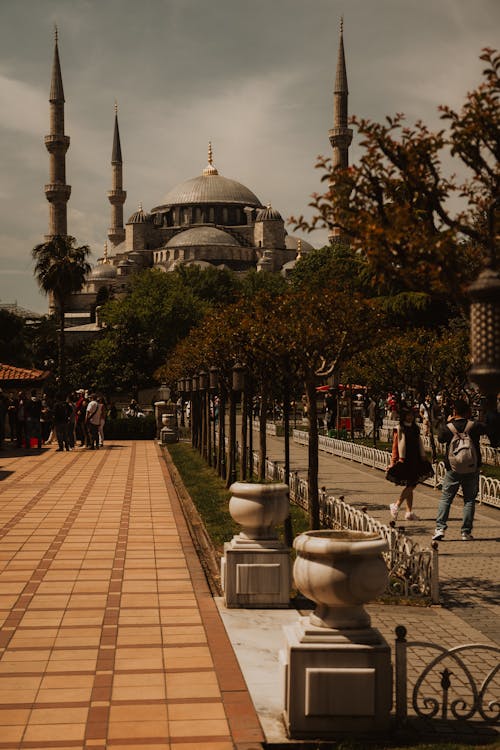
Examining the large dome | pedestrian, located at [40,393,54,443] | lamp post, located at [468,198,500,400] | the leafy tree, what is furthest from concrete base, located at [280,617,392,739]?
the large dome

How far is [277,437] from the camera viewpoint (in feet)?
116

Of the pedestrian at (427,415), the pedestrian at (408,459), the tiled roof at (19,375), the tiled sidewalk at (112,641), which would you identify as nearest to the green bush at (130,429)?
the tiled roof at (19,375)

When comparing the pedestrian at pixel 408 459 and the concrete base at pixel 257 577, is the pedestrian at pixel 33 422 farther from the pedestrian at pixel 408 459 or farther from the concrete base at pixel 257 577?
the concrete base at pixel 257 577

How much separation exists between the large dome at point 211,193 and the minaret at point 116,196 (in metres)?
6.61

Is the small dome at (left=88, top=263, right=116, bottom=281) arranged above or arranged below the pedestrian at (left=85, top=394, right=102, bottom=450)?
above

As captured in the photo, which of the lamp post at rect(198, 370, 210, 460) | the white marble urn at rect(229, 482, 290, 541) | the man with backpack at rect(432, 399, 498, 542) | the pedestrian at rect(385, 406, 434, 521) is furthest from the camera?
the lamp post at rect(198, 370, 210, 460)

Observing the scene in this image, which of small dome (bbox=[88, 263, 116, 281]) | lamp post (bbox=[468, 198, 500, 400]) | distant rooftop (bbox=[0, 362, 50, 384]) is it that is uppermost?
small dome (bbox=[88, 263, 116, 281])

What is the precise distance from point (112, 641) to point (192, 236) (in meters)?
117

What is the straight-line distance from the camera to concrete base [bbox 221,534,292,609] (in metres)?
7.97

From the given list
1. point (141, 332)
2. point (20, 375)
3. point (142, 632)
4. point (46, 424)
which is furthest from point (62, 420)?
point (141, 332)

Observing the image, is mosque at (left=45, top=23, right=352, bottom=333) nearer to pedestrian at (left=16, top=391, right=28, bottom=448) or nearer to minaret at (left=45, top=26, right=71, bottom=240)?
minaret at (left=45, top=26, right=71, bottom=240)

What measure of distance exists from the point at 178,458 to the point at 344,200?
17749 millimetres

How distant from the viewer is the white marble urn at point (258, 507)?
795 centimetres

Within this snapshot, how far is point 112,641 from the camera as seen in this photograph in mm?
6969
